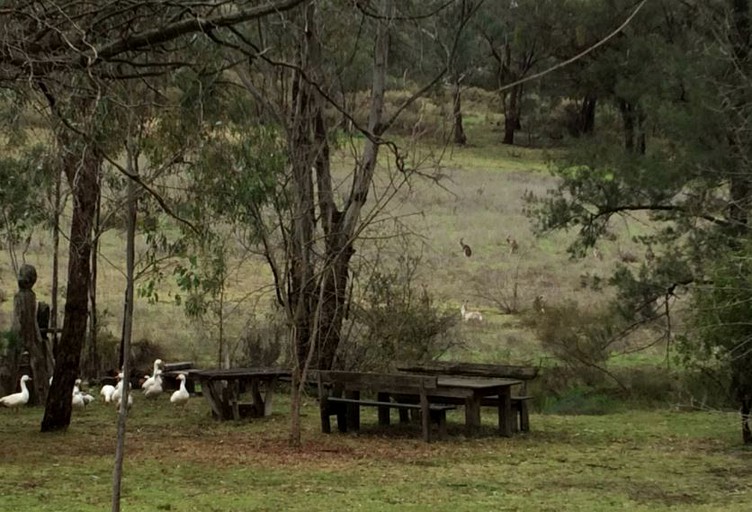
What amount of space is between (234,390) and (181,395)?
3.75ft

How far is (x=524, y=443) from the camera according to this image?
13727 millimetres

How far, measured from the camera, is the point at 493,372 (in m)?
15.0

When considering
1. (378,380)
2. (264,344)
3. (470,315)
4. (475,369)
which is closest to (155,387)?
(264,344)

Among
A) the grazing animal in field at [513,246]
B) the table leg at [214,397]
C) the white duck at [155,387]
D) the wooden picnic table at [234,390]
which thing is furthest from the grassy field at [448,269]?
the white duck at [155,387]

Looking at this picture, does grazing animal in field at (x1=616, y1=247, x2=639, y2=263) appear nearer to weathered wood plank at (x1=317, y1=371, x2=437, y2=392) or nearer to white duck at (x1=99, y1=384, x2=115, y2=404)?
white duck at (x1=99, y1=384, x2=115, y2=404)

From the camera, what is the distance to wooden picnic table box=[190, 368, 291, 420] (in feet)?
49.5

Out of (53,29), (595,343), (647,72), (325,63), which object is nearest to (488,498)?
(53,29)

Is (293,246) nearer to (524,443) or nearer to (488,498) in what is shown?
(524,443)

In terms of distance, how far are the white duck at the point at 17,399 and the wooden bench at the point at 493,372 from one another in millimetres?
4916

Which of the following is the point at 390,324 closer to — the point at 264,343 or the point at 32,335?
the point at 264,343

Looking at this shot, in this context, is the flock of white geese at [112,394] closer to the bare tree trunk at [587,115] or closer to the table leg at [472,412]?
the table leg at [472,412]

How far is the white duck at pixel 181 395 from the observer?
16281 millimetres

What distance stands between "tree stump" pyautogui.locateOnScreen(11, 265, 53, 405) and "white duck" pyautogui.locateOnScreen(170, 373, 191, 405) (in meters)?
1.94

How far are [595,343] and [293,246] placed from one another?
6598mm
